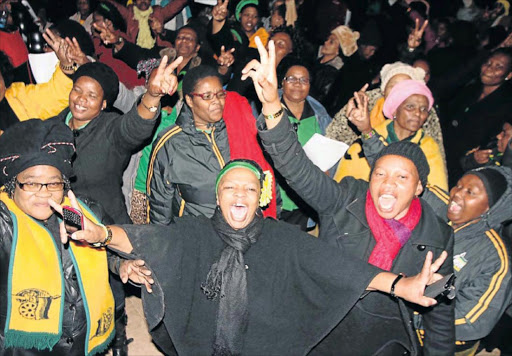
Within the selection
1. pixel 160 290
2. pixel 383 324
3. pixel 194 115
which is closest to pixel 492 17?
pixel 194 115

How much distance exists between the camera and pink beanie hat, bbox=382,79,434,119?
4.39 metres

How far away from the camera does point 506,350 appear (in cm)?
434

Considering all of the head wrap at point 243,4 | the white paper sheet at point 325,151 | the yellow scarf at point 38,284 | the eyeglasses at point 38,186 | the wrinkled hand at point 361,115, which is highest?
the head wrap at point 243,4

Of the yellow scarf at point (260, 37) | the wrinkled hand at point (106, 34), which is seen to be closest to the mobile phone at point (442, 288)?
the wrinkled hand at point (106, 34)

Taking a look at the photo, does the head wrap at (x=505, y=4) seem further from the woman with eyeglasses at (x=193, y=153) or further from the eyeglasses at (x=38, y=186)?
the eyeglasses at (x=38, y=186)

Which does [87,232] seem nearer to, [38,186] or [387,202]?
[38,186]

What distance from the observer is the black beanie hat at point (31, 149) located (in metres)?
2.83

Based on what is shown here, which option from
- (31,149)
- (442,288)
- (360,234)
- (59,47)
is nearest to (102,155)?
(31,149)

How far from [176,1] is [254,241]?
532 cm

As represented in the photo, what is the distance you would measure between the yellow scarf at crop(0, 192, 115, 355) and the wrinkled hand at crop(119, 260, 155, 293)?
0.77 feet

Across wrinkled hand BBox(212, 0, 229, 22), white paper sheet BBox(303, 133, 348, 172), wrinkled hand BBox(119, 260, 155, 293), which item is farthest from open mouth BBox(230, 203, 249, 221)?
wrinkled hand BBox(212, 0, 229, 22)

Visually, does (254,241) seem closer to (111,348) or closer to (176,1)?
(111,348)

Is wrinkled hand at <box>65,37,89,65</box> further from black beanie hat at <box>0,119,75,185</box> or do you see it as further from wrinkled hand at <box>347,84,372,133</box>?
wrinkled hand at <box>347,84,372,133</box>

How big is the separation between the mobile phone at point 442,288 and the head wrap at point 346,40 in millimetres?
4937
